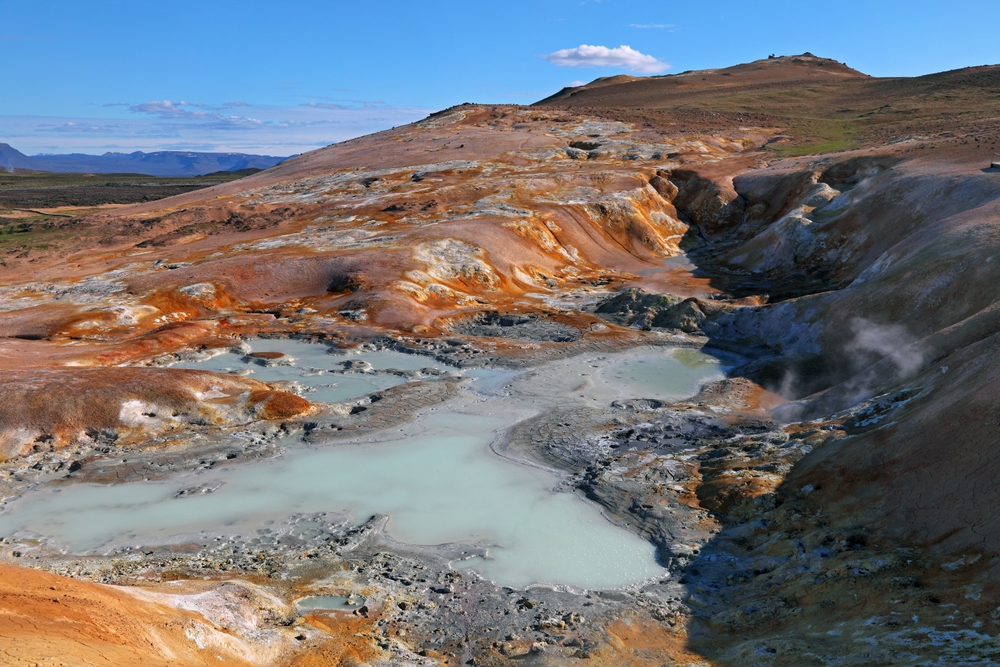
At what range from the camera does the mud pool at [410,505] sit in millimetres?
13828

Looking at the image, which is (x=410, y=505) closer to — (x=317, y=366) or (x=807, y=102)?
(x=317, y=366)

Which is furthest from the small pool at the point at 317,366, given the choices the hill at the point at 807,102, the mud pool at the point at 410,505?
the hill at the point at 807,102

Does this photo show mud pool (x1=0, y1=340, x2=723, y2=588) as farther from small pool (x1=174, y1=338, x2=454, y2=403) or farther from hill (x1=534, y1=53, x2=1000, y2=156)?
hill (x1=534, y1=53, x2=1000, y2=156)

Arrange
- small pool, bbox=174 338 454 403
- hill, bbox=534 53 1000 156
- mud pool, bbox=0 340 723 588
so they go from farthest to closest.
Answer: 1. hill, bbox=534 53 1000 156
2. small pool, bbox=174 338 454 403
3. mud pool, bbox=0 340 723 588

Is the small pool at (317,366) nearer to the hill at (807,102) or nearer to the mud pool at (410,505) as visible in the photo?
the mud pool at (410,505)

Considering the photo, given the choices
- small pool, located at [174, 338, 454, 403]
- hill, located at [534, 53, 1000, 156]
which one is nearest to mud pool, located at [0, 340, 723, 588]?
small pool, located at [174, 338, 454, 403]

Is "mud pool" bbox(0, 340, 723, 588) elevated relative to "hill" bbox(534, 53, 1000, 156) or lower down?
lower down

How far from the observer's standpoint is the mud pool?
13.8 m

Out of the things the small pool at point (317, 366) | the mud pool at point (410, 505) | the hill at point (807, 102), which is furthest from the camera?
the hill at point (807, 102)

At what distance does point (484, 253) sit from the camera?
113ft

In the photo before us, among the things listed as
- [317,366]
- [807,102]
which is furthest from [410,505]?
[807,102]

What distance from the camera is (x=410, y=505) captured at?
15.5m

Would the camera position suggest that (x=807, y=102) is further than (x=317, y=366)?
Yes

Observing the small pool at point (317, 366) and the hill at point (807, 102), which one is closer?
the small pool at point (317, 366)
